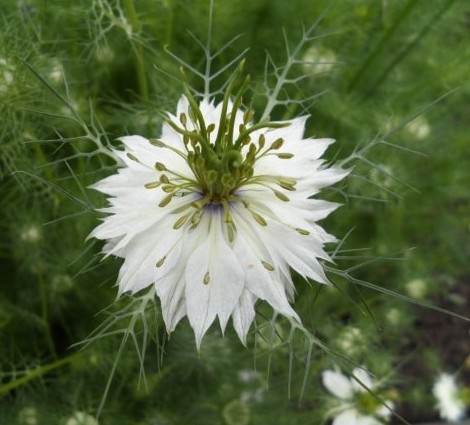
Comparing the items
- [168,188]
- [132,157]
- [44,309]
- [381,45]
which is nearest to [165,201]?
[168,188]

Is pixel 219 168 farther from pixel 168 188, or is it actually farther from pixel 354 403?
pixel 354 403

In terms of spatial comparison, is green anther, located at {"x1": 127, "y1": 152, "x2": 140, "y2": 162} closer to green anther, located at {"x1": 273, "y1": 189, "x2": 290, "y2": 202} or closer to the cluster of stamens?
the cluster of stamens

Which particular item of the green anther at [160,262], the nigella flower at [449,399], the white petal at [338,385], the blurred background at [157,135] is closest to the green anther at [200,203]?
the green anther at [160,262]

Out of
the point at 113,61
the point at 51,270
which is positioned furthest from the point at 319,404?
the point at 113,61

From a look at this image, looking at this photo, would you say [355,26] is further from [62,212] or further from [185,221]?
[185,221]

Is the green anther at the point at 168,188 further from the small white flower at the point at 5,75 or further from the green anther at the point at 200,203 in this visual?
the small white flower at the point at 5,75

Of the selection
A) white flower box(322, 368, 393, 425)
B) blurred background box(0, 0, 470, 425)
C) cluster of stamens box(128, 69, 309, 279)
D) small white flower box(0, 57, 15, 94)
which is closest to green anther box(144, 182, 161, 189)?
cluster of stamens box(128, 69, 309, 279)
